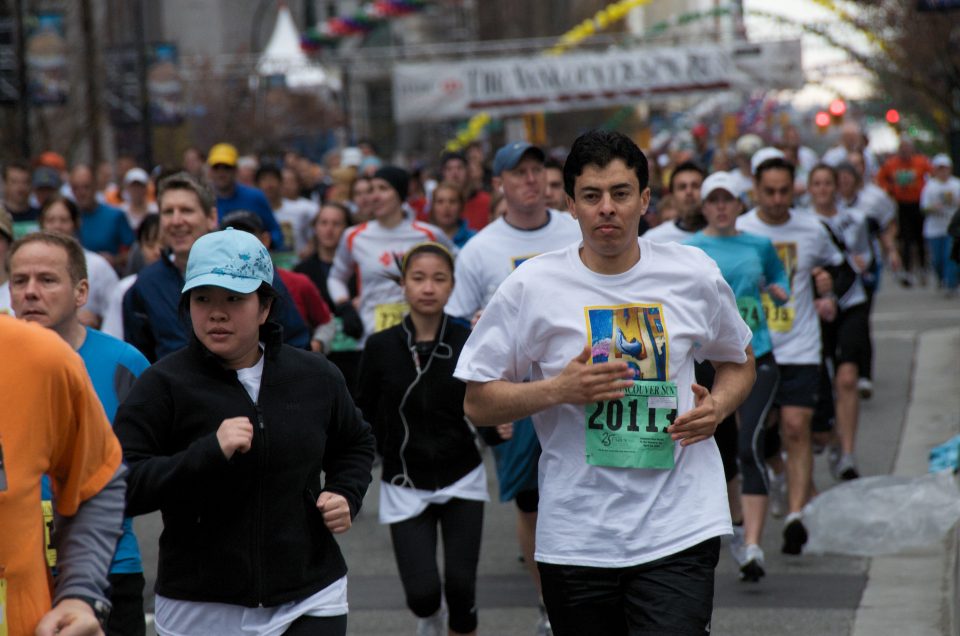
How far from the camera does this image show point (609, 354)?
456cm

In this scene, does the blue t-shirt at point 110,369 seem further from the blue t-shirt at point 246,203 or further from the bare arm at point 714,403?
the blue t-shirt at point 246,203

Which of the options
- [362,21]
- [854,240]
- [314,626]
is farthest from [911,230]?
[314,626]

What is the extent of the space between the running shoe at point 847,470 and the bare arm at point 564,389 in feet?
21.0

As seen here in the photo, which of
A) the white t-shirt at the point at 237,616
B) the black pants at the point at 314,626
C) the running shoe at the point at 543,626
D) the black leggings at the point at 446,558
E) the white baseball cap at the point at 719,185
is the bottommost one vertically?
the running shoe at the point at 543,626

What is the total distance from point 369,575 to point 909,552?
276 centimetres

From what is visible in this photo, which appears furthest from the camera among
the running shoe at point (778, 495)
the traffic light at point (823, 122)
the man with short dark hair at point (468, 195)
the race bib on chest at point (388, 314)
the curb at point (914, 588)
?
the traffic light at point (823, 122)

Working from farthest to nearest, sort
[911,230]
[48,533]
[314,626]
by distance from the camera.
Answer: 1. [911,230]
2. [314,626]
3. [48,533]

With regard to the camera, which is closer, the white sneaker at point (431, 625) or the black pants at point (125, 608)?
the black pants at point (125, 608)

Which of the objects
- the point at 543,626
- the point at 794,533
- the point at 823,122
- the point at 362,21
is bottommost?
the point at 794,533

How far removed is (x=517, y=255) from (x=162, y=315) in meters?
1.60

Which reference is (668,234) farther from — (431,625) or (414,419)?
(431,625)

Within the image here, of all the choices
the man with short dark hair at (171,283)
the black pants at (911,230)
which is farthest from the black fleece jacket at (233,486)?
the black pants at (911,230)

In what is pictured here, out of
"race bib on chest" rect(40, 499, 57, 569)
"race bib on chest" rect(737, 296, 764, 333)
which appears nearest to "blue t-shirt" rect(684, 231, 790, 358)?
"race bib on chest" rect(737, 296, 764, 333)

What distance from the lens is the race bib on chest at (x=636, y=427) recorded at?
179 inches
